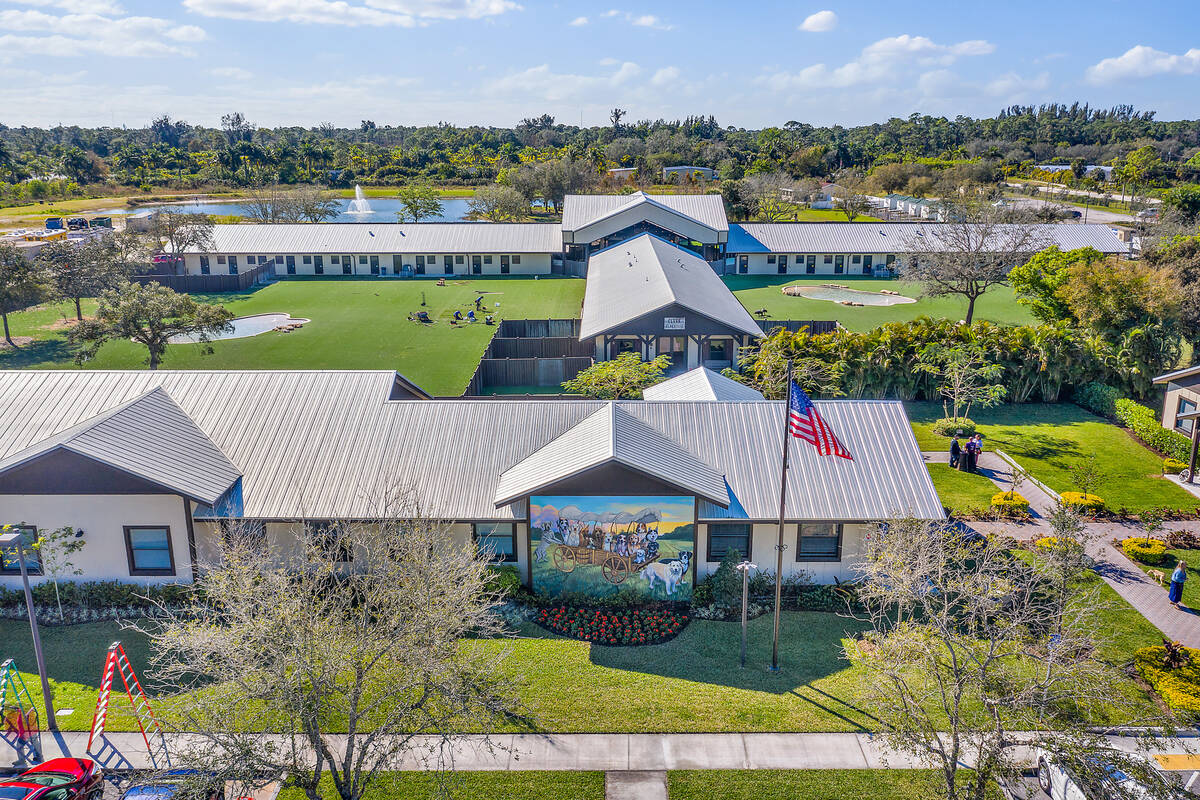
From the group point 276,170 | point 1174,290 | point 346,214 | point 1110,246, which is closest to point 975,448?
point 1174,290

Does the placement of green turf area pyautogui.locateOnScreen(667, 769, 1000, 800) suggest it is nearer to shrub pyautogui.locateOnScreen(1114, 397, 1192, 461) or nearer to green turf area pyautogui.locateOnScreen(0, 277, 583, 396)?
shrub pyautogui.locateOnScreen(1114, 397, 1192, 461)

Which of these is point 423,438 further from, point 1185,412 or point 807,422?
point 1185,412

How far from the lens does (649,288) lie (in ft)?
162

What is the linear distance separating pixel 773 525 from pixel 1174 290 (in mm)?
29526

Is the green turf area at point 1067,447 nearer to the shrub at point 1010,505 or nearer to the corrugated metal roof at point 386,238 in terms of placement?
the shrub at point 1010,505

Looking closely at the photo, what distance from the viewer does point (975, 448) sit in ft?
115

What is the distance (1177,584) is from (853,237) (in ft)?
164

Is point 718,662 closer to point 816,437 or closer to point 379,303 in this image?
point 816,437

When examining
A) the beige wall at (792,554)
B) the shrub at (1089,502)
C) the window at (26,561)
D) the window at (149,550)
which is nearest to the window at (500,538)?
the beige wall at (792,554)

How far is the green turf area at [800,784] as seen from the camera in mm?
18406

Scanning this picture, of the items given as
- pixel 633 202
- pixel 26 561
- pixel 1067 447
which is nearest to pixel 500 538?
pixel 26 561

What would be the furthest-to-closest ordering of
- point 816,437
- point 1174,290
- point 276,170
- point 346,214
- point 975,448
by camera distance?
1. point 276,170
2. point 346,214
3. point 1174,290
4. point 975,448
5. point 816,437

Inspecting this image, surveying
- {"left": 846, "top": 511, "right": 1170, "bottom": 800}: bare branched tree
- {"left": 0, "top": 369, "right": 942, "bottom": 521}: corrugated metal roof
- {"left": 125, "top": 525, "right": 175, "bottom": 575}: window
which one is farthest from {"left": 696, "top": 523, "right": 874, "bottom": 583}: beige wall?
{"left": 125, "top": 525, "right": 175, "bottom": 575}: window

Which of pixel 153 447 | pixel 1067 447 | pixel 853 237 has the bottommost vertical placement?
pixel 1067 447
